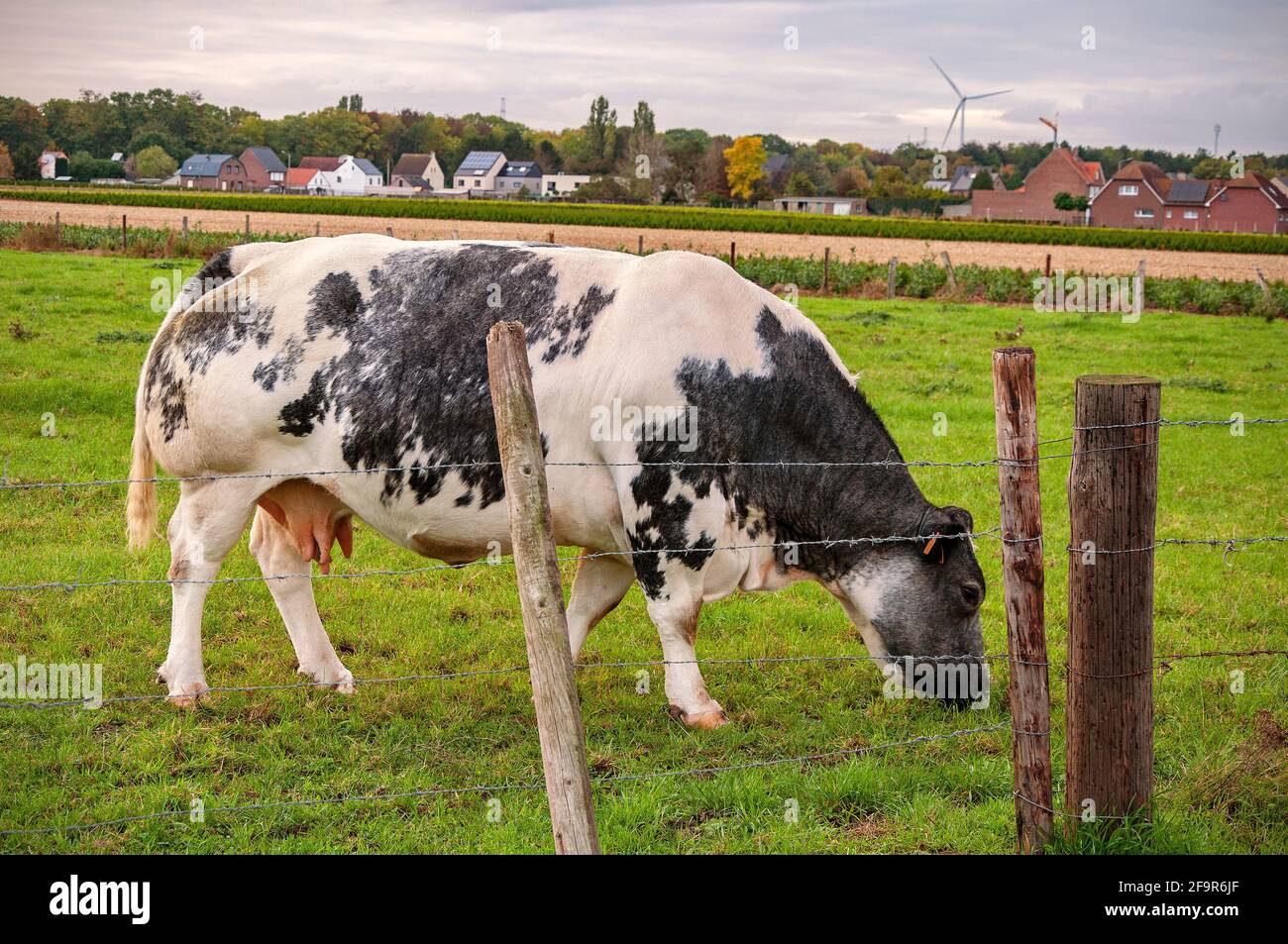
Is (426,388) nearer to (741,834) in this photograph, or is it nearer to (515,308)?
(515,308)

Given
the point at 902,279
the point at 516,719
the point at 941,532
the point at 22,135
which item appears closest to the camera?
the point at 941,532

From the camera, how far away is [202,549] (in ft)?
21.5

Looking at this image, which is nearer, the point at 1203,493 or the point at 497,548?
the point at 497,548

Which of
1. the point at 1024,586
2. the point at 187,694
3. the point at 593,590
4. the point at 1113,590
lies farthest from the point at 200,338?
the point at 1113,590

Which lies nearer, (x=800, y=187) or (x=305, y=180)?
(x=305, y=180)

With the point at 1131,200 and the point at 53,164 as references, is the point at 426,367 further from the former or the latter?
the point at 1131,200

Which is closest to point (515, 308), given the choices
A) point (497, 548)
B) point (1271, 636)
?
point (497, 548)

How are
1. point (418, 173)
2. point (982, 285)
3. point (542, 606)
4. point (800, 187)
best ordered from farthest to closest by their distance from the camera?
point (418, 173)
point (800, 187)
point (982, 285)
point (542, 606)

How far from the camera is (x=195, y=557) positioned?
6.54m

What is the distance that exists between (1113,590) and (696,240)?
53.7 m

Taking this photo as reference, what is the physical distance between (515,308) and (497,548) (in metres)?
1.33

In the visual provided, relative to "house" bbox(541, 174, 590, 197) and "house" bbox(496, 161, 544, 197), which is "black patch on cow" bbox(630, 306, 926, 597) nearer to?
"house" bbox(541, 174, 590, 197)

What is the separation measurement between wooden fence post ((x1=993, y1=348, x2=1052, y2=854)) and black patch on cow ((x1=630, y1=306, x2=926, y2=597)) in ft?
5.88

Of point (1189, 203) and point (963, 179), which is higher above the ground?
point (963, 179)
